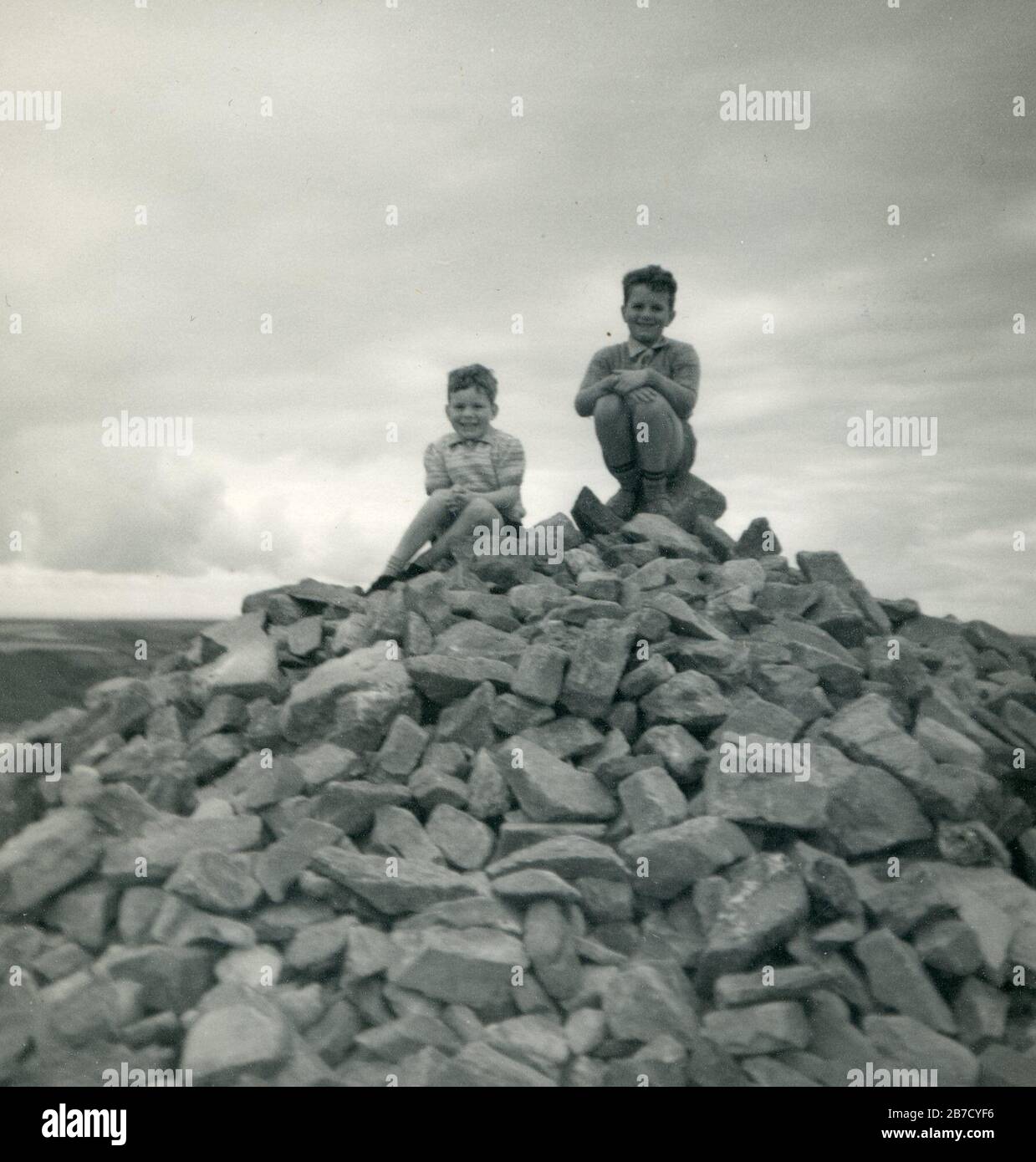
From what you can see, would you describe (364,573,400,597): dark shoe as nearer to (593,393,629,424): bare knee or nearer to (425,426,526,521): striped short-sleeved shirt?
(425,426,526,521): striped short-sleeved shirt

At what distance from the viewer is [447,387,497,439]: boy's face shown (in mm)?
5316

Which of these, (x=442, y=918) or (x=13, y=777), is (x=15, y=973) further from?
(x=442, y=918)

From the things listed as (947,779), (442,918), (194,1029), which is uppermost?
(947,779)

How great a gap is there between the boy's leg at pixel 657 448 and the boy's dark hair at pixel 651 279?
0.55 metres

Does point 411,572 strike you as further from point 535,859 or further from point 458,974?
point 458,974

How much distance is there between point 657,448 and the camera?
18.5ft

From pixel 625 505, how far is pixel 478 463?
92 cm

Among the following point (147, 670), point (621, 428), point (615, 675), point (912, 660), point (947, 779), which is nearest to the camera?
point (947, 779)

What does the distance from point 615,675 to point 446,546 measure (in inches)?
60.6

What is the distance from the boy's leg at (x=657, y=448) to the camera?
553cm

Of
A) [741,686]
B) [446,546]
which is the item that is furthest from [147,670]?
[741,686]

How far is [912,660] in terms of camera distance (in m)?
4.50

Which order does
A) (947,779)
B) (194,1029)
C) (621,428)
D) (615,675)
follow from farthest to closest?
(621,428) < (615,675) < (947,779) < (194,1029)

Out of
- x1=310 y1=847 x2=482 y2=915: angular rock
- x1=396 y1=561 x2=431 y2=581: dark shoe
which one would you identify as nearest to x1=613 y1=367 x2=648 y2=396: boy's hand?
x1=396 y1=561 x2=431 y2=581: dark shoe
